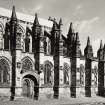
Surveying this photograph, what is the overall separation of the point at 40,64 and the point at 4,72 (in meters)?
5.87

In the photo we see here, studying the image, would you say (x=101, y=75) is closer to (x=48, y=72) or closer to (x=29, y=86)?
(x=48, y=72)

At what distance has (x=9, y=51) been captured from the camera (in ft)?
113

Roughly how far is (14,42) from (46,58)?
256 inches

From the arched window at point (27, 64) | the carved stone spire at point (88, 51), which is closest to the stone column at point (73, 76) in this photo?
the carved stone spire at point (88, 51)

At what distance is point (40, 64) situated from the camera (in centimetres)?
3694

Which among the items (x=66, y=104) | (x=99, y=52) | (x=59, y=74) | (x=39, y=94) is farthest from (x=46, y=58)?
(x=99, y=52)

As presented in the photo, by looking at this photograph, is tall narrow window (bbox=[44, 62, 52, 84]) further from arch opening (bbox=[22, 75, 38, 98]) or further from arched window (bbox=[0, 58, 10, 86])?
arched window (bbox=[0, 58, 10, 86])

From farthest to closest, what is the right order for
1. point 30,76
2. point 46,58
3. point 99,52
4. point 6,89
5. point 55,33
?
point 99,52
point 55,33
point 46,58
point 30,76
point 6,89

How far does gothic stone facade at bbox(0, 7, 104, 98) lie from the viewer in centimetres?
3406

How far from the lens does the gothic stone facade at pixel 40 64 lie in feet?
112

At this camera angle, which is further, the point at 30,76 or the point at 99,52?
the point at 99,52

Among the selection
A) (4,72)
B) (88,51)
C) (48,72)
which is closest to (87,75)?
(88,51)

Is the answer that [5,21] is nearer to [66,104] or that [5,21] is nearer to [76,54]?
[76,54]

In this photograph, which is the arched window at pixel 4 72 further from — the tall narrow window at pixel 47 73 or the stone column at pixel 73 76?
the stone column at pixel 73 76
